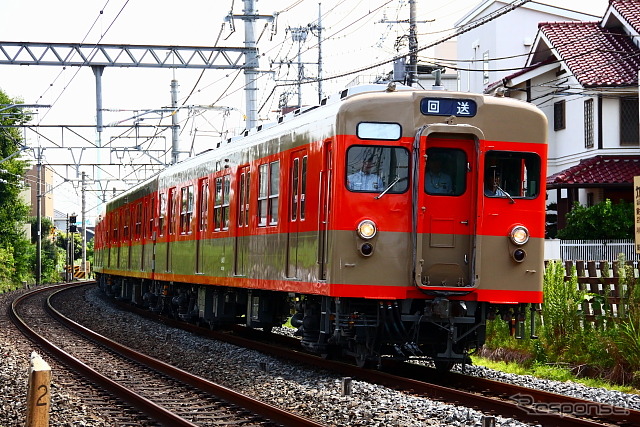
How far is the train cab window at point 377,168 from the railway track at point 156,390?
2695mm

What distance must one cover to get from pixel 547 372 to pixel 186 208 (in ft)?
32.0

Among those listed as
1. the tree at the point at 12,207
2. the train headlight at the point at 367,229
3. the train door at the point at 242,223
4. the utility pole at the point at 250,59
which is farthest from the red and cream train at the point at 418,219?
the tree at the point at 12,207

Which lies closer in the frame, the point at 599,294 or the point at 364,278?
the point at 364,278

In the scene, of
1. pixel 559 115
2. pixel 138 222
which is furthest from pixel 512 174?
pixel 559 115

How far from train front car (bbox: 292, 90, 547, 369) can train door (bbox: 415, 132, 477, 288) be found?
0.01m

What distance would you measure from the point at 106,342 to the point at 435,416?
→ 943 cm

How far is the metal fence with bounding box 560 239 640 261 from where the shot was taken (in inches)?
1083

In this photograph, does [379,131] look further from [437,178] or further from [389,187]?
[437,178]

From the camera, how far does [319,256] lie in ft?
38.9

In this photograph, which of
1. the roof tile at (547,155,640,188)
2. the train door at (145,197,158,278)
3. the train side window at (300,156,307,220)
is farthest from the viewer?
the roof tile at (547,155,640,188)

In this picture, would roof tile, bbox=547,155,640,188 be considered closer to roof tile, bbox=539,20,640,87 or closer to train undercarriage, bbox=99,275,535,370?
roof tile, bbox=539,20,640,87

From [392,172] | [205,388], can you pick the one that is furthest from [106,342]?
[392,172]

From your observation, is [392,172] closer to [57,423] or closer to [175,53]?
[57,423]

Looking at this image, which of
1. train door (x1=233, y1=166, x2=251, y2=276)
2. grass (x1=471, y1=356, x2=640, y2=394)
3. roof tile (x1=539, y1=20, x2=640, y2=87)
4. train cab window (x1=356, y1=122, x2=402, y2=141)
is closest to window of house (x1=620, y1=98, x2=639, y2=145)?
roof tile (x1=539, y1=20, x2=640, y2=87)
